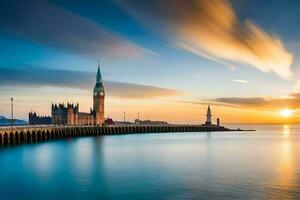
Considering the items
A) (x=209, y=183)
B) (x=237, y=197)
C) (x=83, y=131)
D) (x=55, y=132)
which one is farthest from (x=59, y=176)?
(x=83, y=131)

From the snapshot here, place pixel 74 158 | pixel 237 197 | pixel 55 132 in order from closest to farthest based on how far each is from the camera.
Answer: pixel 237 197, pixel 74 158, pixel 55 132

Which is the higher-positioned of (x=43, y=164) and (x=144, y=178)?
(x=43, y=164)

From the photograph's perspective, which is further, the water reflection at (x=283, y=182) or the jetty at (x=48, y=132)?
the jetty at (x=48, y=132)

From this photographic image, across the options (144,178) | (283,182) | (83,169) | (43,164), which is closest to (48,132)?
(43,164)

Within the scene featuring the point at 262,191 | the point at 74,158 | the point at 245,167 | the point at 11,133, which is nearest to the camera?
the point at 262,191

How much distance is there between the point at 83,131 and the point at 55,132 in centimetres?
2912

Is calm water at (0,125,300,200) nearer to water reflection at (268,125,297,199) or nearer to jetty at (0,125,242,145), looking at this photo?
water reflection at (268,125,297,199)

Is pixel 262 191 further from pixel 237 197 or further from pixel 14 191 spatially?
pixel 14 191

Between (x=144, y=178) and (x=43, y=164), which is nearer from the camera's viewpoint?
(x=144, y=178)

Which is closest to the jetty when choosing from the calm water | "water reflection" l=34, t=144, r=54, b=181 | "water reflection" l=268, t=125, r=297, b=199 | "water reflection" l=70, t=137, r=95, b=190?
"water reflection" l=34, t=144, r=54, b=181

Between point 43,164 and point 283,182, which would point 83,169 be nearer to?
point 43,164

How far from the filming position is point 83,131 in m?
147

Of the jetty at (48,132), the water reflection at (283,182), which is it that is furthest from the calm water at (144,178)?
the jetty at (48,132)

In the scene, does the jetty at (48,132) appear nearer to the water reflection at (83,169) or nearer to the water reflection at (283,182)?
the water reflection at (83,169)
